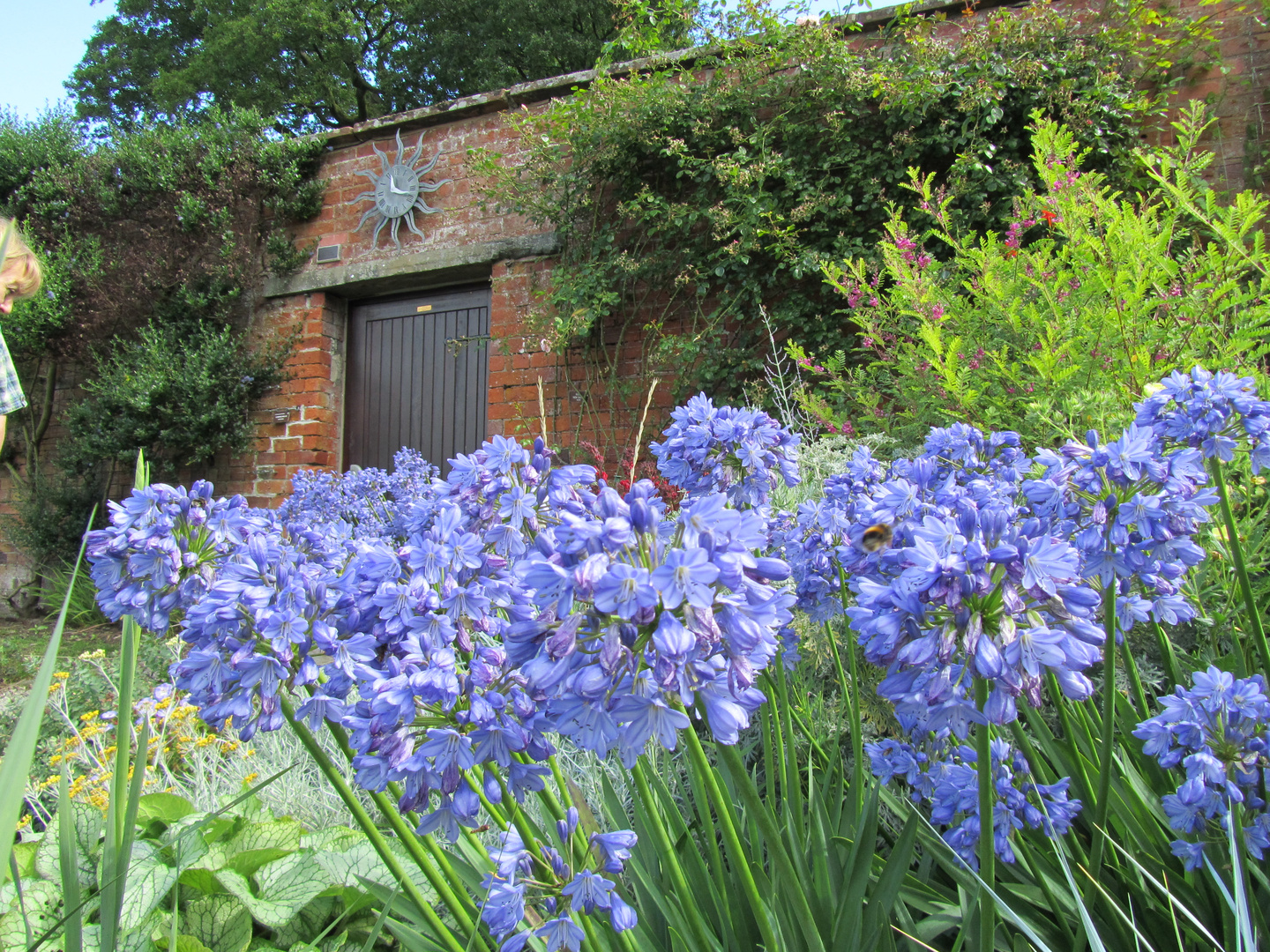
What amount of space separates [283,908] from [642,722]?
1.19 m

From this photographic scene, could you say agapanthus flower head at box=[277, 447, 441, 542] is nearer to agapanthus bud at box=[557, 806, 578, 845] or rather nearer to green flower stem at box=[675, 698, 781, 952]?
agapanthus bud at box=[557, 806, 578, 845]

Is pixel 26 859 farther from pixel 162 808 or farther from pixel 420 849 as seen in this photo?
pixel 420 849

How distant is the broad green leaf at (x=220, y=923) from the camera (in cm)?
140

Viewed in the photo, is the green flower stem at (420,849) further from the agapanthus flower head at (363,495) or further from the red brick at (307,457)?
the red brick at (307,457)

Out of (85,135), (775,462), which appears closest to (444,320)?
(85,135)

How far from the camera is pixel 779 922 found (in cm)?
98

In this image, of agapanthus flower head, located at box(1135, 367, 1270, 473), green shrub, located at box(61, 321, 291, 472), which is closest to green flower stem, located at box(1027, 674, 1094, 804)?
agapanthus flower head, located at box(1135, 367, 1270, 473)

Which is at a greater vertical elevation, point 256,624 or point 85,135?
point 85,135

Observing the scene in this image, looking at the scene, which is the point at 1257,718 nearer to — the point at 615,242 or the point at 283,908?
the point at 283,908

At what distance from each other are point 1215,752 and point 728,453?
A: 0.87 meters

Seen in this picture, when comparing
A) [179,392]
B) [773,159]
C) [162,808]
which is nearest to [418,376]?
[179,392]

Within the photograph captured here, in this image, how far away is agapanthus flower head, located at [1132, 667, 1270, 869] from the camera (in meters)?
1.07

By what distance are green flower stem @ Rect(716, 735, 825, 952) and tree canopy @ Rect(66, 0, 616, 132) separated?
53.0 ft

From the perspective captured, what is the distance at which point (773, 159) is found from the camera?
4801 millimetres
